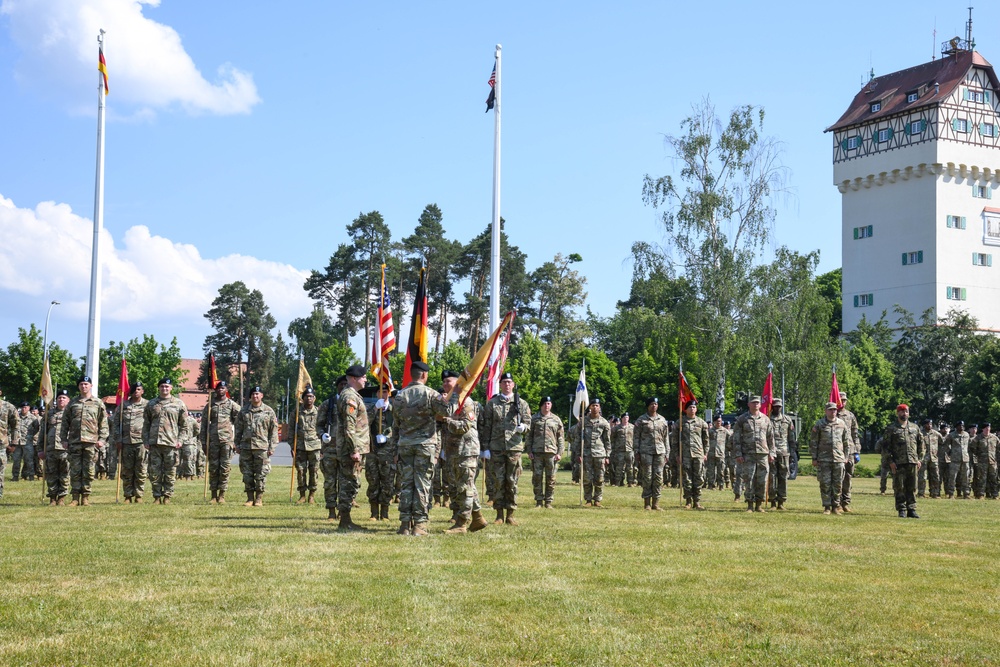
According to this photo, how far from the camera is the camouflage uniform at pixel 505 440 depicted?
1662 cm

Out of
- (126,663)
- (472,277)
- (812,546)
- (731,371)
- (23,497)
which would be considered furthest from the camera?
(472,277)

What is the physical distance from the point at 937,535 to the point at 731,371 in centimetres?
3259

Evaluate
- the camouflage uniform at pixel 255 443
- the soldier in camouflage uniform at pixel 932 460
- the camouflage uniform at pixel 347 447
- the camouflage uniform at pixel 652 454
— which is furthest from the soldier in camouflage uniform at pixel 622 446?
the camouflage uniform at pixel 347 447

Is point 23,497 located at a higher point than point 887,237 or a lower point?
lower

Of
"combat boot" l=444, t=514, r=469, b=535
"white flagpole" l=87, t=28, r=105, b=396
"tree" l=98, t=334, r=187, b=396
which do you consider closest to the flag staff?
"white flagpole" l=87, t=28, r=105, b=396

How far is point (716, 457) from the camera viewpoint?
30.7 meters

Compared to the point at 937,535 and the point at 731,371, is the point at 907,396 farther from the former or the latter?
the point at 937,535

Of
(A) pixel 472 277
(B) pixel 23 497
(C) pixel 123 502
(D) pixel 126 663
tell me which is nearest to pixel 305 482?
(C) pixel 123 502

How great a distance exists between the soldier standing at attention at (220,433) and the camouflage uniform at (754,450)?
387 inches

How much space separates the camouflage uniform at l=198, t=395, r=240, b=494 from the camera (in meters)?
20.7

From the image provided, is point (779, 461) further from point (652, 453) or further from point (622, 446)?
point (622, 446)

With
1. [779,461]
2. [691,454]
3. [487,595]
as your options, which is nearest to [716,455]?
[691,454]

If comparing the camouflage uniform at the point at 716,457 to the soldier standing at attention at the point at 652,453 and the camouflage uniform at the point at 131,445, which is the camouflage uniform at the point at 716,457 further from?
the camouflage uniform at the point at 131,445

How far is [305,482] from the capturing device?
843 inches
